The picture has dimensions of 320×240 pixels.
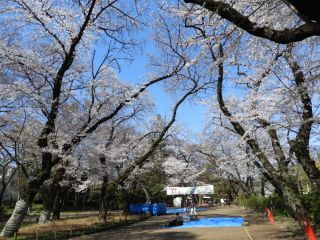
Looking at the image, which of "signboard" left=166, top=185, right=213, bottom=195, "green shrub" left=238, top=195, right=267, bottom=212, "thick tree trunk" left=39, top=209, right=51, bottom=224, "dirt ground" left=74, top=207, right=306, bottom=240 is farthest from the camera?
"signboard" left=166, top=185, right=213, bottom=195

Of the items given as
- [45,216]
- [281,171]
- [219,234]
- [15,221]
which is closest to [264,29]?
[281,171]

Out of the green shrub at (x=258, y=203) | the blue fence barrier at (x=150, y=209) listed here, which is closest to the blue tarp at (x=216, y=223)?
the green shrub at (x=258, y=203)

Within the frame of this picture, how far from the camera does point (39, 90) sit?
1928 cm

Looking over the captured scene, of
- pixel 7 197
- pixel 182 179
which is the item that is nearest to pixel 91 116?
pixel 182 179

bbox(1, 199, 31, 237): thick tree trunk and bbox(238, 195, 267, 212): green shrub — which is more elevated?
bbox(238, 195, 267, 212): green shrub

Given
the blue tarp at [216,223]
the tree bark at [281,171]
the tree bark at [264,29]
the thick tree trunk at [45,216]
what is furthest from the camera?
the thick tree trunk at [45,216]

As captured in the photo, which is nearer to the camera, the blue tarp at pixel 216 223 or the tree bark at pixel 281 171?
the tree bark at pixel 281 171

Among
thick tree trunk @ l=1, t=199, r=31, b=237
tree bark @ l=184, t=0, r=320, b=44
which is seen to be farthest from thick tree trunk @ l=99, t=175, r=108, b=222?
tree bark @ l=184, t=0, r=320, b=44

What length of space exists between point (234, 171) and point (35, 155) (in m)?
26.9

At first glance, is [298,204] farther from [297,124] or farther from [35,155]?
[35,155]

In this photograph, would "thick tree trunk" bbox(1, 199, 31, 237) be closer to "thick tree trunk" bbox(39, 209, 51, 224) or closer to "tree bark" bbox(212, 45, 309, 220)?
"tree bark" bbox(212, 45, 309, 220)

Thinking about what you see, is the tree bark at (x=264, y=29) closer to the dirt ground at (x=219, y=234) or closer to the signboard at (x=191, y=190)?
the dirt ground at (x=219, y=234)

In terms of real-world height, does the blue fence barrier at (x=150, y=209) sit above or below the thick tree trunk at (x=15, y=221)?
above

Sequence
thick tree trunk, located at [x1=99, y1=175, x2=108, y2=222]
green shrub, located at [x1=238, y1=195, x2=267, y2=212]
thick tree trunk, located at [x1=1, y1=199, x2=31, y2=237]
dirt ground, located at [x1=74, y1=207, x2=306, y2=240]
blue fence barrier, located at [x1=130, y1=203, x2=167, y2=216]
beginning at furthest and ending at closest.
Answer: blue fence barrier, located at [x1=130, y1=203, x2=167, y2=216] < green shrub, located at [x1=238, y1=195, x2=267, y2=212] < thick tree trunk, located at [x1=99, y1=175, x2=108, y2=222] < thick tree trunk, located at [x1=1, y1=199, x2=31, y2=237] < dirt ground, located at [x1=74, y1=207, x2=306, y2=240]
